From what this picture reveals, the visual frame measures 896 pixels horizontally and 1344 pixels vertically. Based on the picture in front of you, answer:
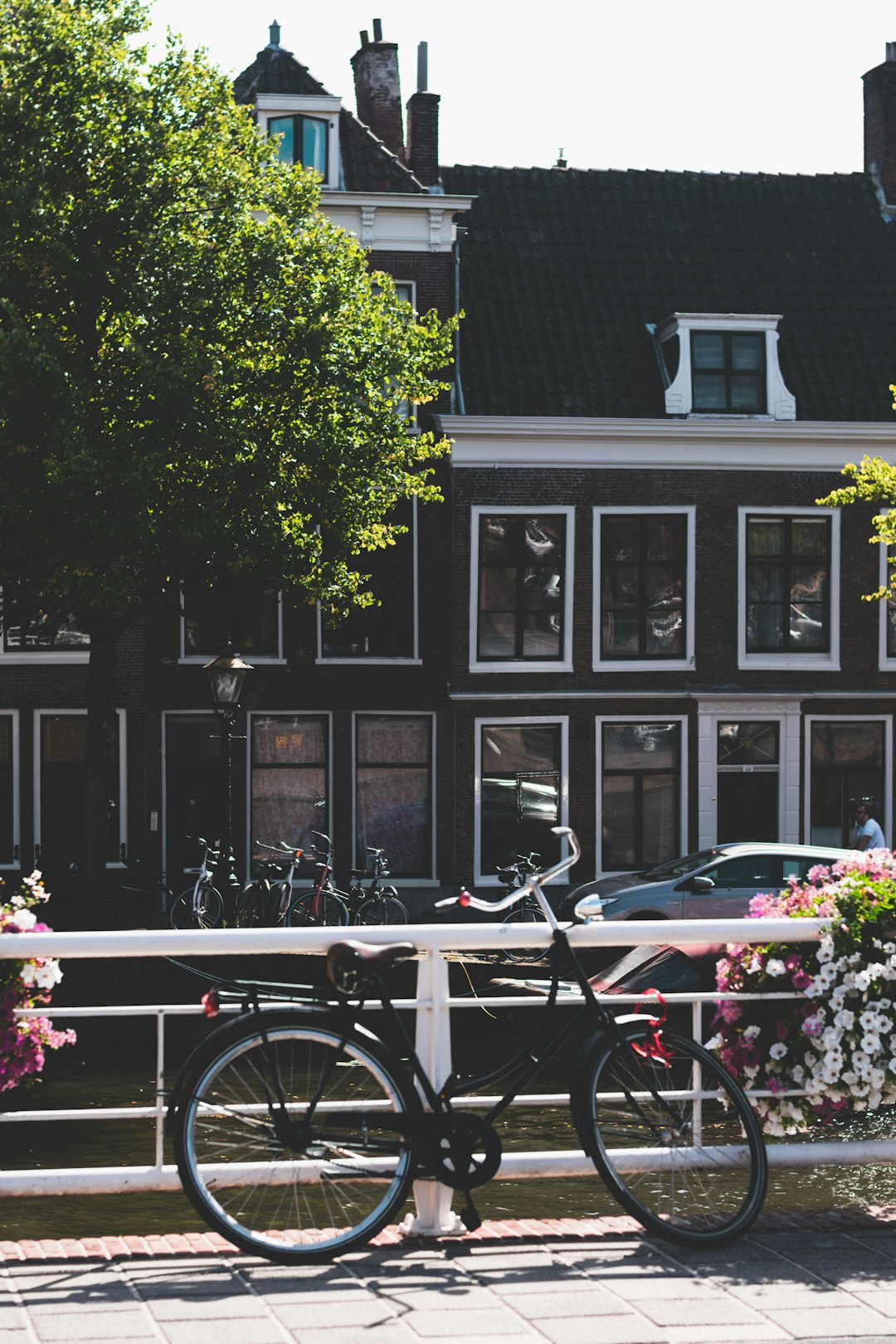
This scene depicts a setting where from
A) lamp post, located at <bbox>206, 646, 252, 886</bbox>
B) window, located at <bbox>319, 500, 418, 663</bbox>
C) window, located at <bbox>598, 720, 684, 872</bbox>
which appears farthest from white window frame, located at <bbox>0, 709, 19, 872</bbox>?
window, located at <bbox>598, 720, 684, 872</bbox>

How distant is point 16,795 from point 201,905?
16.0 ft

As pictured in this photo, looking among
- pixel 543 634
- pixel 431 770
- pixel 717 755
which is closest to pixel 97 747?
pixel 431 770

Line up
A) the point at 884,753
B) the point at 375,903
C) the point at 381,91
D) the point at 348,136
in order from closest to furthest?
the point at 375,903 < the point at 348,136 < the point at 884,753 < the point at 381,91

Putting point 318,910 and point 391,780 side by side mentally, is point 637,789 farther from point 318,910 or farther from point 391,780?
point 318,910

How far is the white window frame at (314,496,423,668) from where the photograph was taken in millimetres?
24484

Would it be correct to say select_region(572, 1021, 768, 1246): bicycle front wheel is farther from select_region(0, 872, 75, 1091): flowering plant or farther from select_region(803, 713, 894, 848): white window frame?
select_region(803, 713, 894, 848): white window frame

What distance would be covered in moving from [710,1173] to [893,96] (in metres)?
26.9

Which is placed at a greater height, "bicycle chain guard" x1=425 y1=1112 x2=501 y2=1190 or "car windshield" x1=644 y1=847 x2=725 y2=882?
"bicycle chain guard" x1=425 y1=1112 x2=501 y2=1190

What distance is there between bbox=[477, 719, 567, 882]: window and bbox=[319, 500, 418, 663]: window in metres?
1.78

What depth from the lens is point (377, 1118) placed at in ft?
16.1

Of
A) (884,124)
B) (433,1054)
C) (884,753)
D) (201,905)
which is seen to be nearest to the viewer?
(433,1054)

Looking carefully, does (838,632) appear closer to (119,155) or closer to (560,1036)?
(119,155)

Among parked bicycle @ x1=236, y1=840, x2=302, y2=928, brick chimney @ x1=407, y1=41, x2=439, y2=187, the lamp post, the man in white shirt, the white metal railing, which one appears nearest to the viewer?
the white metal railing

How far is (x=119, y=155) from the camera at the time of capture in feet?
61.0
